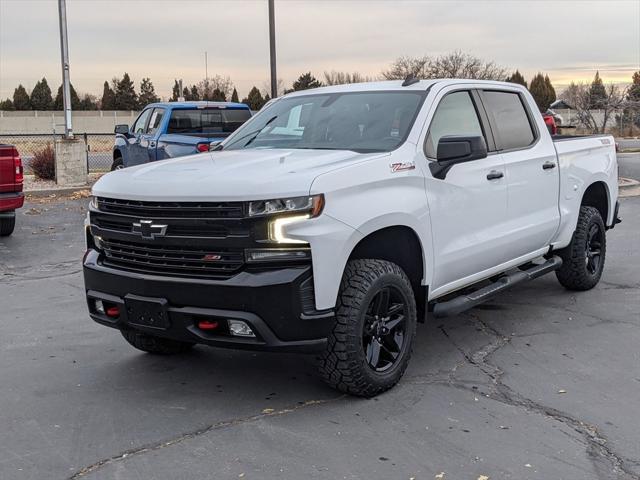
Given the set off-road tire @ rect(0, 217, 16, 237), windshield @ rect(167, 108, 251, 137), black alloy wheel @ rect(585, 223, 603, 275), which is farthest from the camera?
windshield @ rect(167, 108, 251, 137)

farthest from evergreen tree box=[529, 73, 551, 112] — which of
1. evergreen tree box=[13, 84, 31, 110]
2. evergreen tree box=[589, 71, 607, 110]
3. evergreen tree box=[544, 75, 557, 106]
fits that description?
evergreen tree box=[13, 84, 31, 110]

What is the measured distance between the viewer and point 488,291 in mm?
5473

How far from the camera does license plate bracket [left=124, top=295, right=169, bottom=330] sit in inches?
162

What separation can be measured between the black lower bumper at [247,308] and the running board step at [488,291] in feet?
4.08

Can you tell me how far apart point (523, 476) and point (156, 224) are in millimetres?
2333

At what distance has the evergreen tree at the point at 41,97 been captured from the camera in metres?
69.8

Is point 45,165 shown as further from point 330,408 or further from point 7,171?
point 330,408

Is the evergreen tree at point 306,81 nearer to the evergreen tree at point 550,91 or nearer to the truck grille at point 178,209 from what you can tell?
the evergreen tree at point 550,91

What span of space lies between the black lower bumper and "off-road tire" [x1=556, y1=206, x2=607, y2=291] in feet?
11.9

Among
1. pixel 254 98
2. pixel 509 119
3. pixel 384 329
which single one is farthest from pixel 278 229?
pixel 254 98

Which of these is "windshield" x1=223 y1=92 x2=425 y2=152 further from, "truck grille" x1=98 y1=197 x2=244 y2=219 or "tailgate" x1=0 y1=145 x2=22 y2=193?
"tailgate" x1=0 y1=145 x2=22 y2=193

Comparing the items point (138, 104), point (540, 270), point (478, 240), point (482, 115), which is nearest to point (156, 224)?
point (478, 240)

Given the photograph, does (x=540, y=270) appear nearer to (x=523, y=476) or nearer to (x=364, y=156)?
(x=364, y=156)

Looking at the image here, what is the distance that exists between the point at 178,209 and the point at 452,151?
1807 mm
